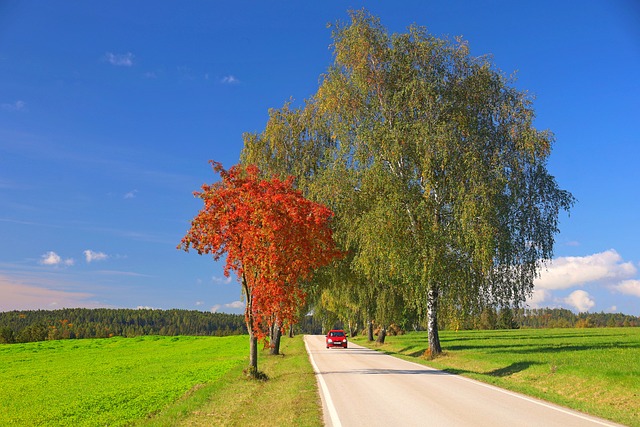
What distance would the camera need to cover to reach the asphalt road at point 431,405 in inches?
433

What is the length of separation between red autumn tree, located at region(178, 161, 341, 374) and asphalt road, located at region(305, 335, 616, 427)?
368 cm

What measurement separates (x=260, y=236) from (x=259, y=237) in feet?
0.21

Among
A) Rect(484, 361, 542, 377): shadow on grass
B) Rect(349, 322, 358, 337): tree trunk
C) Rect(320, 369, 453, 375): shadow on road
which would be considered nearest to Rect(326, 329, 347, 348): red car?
Rect(320, 369, 453, 375): shadow on road

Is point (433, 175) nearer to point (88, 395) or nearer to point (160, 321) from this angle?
point (88, 395)

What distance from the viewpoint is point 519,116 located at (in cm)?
2786

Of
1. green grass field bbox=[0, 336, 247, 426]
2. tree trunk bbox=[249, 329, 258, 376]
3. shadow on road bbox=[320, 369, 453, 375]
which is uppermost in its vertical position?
tree trunk bbox=[249, 329, 258, 376]

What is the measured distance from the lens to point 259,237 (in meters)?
21.7

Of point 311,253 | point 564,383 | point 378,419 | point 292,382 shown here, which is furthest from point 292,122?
point 378,419

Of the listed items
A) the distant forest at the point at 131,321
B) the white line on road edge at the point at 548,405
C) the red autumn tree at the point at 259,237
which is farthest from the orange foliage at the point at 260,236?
the distant forest at the point at 131,321

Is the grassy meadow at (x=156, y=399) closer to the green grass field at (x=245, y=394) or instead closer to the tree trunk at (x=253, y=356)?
→ the green grass field at (x=245, y=394)

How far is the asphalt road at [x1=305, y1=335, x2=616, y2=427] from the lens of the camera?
36.1ft

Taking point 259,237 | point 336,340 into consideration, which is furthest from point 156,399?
point 336,340

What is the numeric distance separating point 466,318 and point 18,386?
73.0 feet

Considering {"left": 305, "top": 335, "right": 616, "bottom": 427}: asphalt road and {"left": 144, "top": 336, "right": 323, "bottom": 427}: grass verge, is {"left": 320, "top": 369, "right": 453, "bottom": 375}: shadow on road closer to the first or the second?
{"left": 305, "top": 335, "right": 616, "bottom": 427}: asphalt road
